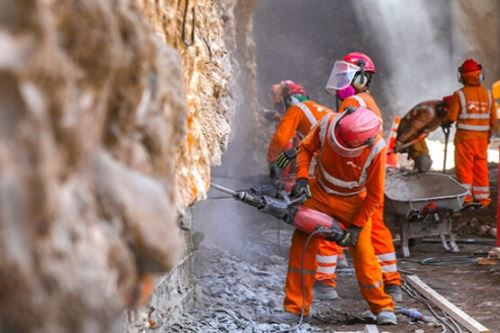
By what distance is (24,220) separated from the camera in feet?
4.85

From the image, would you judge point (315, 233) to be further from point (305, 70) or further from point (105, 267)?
point (305, 70)

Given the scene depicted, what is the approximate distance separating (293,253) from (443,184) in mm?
3567

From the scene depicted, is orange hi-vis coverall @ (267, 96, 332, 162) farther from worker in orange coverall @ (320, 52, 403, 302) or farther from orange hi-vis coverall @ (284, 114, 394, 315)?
orange hi-vis coverall @ (284, 114, 394, 315)

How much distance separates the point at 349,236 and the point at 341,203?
33 centimetres

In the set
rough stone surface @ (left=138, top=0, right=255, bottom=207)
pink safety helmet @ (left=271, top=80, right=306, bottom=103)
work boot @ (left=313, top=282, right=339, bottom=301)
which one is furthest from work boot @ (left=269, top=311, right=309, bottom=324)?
pink safety helmet @ (left=271, top=80, right=306, bottom=103)

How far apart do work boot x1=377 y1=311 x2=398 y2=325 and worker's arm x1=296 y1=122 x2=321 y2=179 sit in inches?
46.7

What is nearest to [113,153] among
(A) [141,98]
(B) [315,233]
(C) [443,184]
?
(A) [141,98]

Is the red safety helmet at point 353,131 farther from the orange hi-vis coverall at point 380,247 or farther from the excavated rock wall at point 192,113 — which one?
the orange hi-vis coverall at point 380,247

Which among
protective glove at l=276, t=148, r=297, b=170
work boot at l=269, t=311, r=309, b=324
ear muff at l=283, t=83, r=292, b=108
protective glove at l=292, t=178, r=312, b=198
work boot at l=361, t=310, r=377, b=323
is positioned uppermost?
ear muff at l=283, t=83, r=292, b=108

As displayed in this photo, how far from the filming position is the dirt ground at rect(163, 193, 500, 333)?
5.46m

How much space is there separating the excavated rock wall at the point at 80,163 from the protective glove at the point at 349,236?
3.30 meters

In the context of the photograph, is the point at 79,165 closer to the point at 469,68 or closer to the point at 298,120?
the point at 298,120

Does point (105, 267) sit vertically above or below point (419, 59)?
below

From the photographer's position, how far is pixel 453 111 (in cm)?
927
